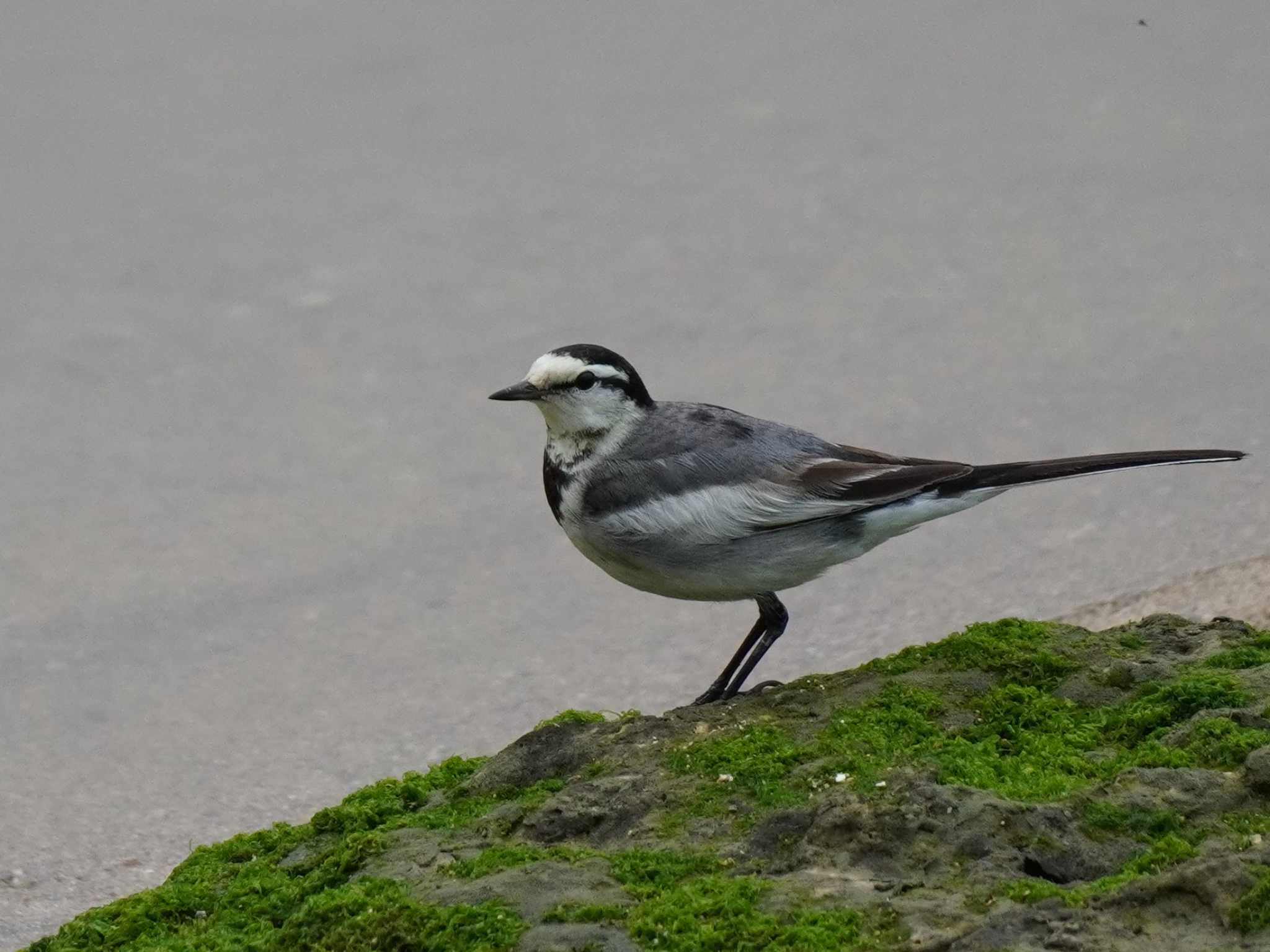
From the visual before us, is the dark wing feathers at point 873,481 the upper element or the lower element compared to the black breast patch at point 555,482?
lower

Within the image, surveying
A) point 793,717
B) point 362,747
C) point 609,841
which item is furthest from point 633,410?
point 362,747

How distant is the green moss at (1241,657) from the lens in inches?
216

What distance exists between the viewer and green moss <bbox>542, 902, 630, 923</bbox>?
421 cm

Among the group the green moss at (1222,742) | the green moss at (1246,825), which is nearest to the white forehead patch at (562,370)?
the green moss at (1222,742)

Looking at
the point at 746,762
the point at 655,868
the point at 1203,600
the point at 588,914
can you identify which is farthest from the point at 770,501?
the point at 1203,600

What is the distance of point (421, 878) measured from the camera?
4645mm

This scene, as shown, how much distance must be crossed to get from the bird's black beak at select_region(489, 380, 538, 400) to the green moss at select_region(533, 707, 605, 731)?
1.12 m

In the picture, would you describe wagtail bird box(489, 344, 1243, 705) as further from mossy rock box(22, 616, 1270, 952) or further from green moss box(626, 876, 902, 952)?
green moss box(626, 876, 902, 952)

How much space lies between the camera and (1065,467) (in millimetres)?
5922

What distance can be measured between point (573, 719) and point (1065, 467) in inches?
70.7

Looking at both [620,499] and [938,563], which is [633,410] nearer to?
[620,499]

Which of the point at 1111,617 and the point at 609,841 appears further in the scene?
the point at 1111,617

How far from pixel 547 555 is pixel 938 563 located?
84.2 inches

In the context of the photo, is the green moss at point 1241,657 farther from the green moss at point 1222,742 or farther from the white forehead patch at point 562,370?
the white forehead patch at point 562,370
